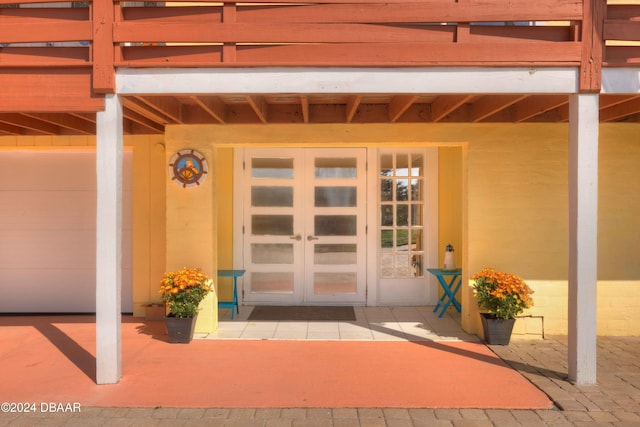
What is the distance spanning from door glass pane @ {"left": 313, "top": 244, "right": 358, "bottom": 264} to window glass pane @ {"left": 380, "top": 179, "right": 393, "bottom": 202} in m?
0.79

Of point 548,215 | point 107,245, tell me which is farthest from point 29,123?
point 548,215

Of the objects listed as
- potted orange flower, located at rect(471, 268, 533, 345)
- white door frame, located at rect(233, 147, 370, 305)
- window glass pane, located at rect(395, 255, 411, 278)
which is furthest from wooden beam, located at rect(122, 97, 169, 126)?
potted orange flower, located at rect(471, 268, 533, 345)

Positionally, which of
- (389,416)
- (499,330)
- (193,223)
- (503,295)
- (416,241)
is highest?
(193,223)

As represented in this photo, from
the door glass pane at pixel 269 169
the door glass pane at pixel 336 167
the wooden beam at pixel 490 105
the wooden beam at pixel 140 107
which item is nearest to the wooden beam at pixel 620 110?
the wooden beam at pixel 490 105

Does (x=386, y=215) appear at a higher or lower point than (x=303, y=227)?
higher

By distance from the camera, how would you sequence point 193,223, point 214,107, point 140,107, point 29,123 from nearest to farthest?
1. point 140,107
2. point 214,107
3. point 29,123
4. point 193,223

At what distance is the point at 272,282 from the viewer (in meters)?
7.34

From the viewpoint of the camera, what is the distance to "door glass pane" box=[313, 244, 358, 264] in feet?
24.1

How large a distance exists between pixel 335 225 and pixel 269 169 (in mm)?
1210

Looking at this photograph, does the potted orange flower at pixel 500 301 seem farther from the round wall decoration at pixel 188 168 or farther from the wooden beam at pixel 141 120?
the wooden beam at pixel 141 120

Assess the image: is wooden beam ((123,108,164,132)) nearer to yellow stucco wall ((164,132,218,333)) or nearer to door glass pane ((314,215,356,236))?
yellow stucco wall ((164,132,218,333))

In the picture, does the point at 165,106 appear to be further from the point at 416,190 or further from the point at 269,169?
the point at 416,190

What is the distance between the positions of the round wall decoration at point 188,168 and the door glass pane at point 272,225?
1.57 meters

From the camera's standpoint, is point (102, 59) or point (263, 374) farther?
point (263, 374)
